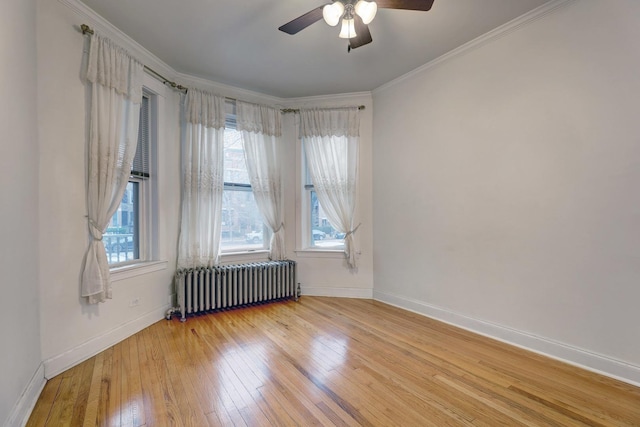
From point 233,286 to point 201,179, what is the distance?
4.61 feet

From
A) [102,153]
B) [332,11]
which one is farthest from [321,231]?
[332,11]

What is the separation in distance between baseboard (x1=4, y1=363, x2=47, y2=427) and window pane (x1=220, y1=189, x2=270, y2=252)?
2.08 m

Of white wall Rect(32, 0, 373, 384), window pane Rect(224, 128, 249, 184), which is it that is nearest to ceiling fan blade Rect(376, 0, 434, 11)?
white wall Rect(32, 0, 373, 384)

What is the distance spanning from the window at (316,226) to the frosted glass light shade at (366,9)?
2496 millimetres

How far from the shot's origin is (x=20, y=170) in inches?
69.4

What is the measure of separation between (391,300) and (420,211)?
4.19ft

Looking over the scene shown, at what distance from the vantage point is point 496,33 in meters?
2.68

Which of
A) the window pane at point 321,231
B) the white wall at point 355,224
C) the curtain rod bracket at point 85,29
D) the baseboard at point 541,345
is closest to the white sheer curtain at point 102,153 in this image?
the curtain rod bracket at point 85,29

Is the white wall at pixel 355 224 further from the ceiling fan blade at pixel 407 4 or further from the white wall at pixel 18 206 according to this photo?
the white wall at pixel 18 206

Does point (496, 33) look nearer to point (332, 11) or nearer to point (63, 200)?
point (332, 11)

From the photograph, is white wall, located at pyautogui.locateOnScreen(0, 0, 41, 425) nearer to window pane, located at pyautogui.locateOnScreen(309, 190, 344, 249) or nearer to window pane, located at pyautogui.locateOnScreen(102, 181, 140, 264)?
window pane, located at pyautogui.locateOnScreen(102, 181, 140, 264)

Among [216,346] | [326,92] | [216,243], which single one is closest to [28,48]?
[216,243]

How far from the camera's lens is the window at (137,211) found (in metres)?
2.84

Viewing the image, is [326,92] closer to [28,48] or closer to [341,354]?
[28,48]
